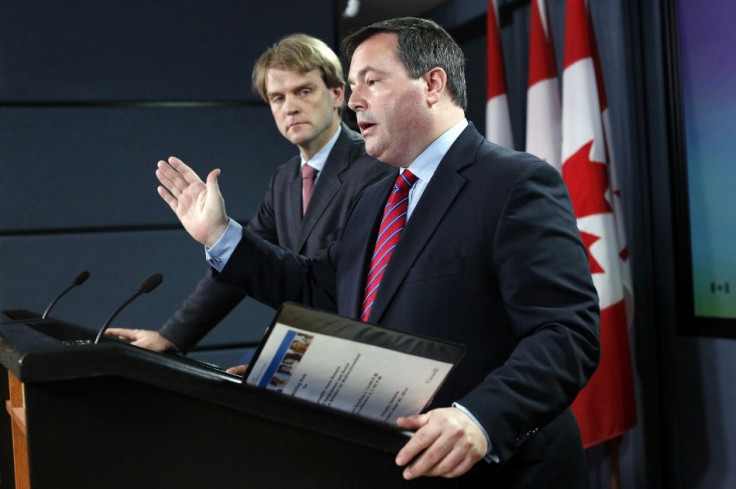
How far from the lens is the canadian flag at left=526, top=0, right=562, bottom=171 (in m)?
3.35

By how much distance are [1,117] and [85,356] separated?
9.24ft

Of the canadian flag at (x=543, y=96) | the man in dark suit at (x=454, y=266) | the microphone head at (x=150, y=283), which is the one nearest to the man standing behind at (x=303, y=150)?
the man in dark suit at (x=454, y=266)

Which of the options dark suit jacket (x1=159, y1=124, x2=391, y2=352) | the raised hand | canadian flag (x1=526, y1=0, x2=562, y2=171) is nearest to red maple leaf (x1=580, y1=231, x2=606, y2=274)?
canadian flag (x1=526, y1=0, x2=562, y2=171)

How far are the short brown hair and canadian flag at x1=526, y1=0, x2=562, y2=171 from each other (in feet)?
3.80

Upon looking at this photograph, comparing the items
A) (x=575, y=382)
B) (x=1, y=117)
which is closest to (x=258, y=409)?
(x=575, y=382)

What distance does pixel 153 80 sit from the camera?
11.6 feet

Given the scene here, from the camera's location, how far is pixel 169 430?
891 mm

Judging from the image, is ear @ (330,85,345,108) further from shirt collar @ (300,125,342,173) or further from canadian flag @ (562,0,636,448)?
canadian flag @ (562,0,636,448)

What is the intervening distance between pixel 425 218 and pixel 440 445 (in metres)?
0.49

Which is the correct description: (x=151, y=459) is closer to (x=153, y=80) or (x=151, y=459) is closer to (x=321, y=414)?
(x=321, y=414)

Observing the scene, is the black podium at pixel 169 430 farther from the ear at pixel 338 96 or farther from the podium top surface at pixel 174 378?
the ear at pixel 338 96

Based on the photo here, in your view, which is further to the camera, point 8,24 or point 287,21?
point 287,21

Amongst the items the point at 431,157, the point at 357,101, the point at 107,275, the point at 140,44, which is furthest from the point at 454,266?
the point at 140,44

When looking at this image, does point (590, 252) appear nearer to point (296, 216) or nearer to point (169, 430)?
point (296, 216)
